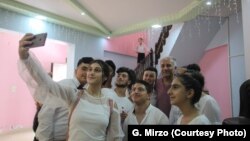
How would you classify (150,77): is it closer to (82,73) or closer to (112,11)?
(82,73)

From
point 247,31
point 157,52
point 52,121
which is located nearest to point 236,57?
point 157,52

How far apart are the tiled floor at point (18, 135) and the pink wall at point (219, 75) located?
4.21m

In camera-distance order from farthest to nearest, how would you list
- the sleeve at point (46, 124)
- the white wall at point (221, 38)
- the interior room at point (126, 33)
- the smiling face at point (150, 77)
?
the white wall at point (221, 38), the interior room at point (126, 33), the smiling face at point (150, 77), the sleeve at point (46, 124)

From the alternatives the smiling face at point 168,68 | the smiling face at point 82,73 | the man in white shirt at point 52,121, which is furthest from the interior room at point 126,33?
the man in white shirt at point 52,121

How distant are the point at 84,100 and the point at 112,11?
320 cm

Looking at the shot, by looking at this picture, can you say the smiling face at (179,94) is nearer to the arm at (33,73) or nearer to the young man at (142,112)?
the young man at (142,112)

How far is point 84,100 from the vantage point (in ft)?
4.67

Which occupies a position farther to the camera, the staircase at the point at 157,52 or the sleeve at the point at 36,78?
the staircase at the point at 157,52

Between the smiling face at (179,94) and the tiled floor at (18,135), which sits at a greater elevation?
the smiling face at (179,94)

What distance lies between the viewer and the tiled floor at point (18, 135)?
493cm

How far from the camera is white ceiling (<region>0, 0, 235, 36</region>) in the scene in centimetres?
388

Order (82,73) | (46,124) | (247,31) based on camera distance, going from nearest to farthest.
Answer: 1. (46,124)
2. (82,73)
3. (247,31)

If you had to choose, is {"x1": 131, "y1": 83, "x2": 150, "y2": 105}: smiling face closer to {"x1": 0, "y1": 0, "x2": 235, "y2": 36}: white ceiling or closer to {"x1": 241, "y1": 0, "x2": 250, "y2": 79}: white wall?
{"x1": 241, "y1": 0, "x2": 250, "y2": 79}: white wall

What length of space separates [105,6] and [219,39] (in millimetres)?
2817
